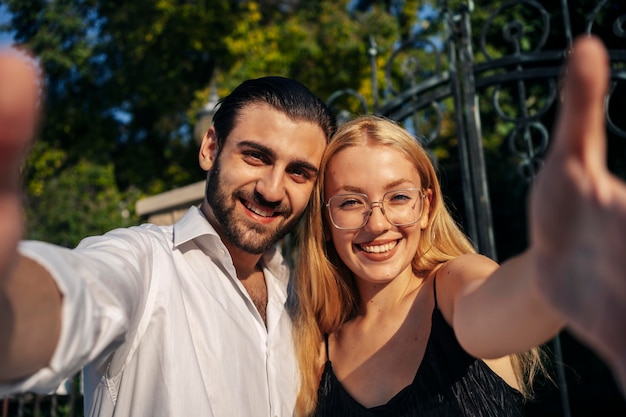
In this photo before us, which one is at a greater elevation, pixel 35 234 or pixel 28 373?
pixel 28 373

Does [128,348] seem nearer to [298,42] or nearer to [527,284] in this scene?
[527,284]

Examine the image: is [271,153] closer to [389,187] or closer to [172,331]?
[389,187]

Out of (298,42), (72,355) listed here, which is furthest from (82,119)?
(72,355)

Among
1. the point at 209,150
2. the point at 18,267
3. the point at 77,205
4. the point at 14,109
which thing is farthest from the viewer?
the point at 77,205

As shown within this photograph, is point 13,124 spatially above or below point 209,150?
above

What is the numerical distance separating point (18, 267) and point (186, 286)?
0.85 m

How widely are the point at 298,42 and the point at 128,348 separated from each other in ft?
27.9

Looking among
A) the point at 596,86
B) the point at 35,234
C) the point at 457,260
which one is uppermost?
the point at 596,86

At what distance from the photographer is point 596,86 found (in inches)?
26.8

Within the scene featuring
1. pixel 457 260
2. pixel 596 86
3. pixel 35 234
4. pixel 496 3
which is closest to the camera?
pixel 596 86

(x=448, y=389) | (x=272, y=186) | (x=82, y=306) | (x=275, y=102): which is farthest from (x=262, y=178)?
(x=82, y=306)

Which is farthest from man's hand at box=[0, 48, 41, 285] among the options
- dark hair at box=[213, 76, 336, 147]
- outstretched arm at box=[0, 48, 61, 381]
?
dark hair at box=[213, 76, 336, 147]

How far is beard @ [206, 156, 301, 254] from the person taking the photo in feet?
6.62

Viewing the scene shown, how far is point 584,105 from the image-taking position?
2.31ft
